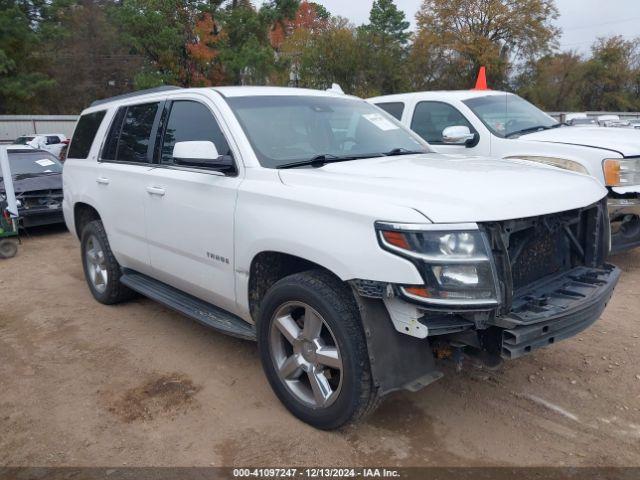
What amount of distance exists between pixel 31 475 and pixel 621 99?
47359 millimetres

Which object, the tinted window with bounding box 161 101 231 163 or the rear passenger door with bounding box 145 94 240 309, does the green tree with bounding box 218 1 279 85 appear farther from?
the rear passenger door with bounding box 145 94 240 309

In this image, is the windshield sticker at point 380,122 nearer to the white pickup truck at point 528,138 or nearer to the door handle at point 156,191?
the white pickup truck at point 528,138

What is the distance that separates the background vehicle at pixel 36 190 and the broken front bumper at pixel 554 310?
8131mm

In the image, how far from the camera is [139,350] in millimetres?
4543

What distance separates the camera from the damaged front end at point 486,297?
263 cm

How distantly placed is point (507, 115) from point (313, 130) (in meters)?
4.03

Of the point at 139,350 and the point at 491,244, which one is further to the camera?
the point at 139,350

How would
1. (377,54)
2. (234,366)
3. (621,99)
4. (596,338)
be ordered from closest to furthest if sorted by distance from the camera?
(234,366), (596,338), (377,54), (621,99)

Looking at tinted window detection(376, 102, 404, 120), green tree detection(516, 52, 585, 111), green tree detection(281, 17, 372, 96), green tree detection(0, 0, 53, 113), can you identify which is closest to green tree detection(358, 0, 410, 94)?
green tree detection(281, 17, 372, 96)

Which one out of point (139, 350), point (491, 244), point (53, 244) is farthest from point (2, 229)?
point (491, 244)

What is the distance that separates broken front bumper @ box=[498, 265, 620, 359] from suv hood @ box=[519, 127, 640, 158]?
304 centimetres

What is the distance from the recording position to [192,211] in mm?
3918

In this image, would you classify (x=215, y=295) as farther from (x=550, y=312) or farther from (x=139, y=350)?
(x=550, y=312)

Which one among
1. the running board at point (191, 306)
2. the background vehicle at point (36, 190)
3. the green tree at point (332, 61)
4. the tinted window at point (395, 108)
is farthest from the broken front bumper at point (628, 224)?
the green tree at point (332, 61)
